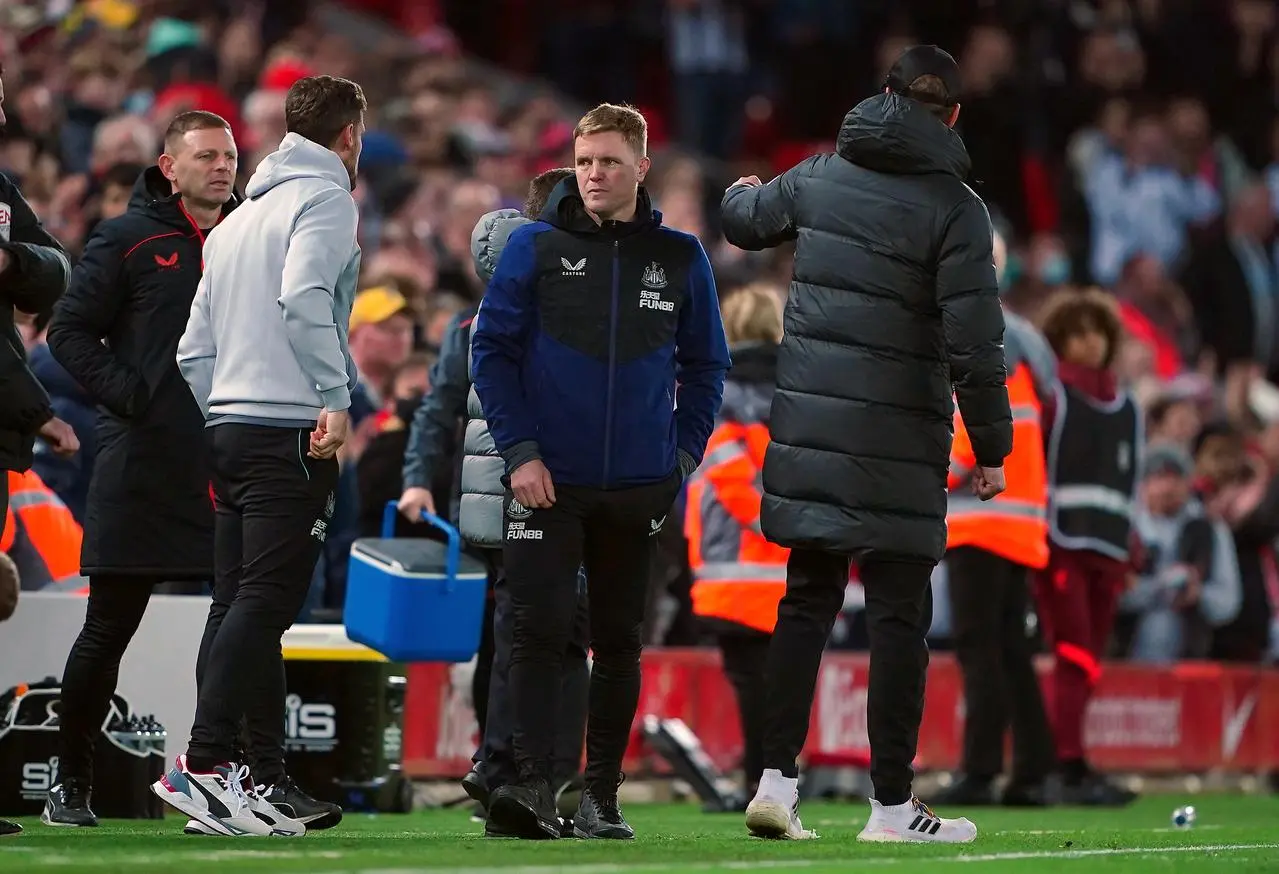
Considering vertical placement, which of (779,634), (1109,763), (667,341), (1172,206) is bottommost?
(1109,763)

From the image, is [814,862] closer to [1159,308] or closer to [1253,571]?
[1253,571]

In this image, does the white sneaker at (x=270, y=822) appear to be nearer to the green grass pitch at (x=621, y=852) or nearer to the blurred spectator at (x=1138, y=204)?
the green grass pitch at (x=621, y=852)

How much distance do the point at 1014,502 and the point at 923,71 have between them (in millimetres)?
3815

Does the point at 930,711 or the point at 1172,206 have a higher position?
the point at 1172,206

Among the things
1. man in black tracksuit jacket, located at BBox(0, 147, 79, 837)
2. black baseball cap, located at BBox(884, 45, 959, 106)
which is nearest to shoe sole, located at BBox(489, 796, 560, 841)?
man in black tracksuit jacket, located at BBox(0, 147, 79, 837)

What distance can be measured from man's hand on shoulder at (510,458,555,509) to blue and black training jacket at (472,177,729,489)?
0.04 metres

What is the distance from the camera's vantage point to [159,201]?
8773 mm

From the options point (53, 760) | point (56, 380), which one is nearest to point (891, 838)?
point (53, 760)

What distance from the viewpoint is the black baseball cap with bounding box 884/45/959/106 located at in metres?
8.27

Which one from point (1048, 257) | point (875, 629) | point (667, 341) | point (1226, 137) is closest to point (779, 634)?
point (875, 629)

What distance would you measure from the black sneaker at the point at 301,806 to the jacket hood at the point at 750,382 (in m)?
3.32

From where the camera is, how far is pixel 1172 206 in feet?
74.0

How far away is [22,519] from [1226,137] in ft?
52.9

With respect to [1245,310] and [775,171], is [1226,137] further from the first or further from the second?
[775,171]
